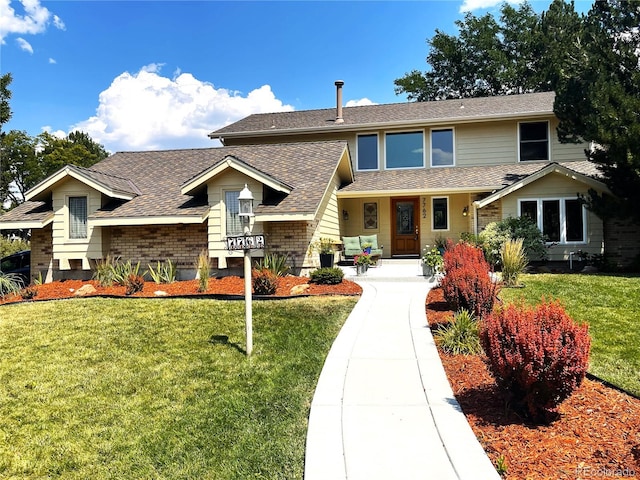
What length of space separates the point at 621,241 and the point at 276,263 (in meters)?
10.9

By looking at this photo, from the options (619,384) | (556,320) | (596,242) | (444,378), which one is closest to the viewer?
(556,320)

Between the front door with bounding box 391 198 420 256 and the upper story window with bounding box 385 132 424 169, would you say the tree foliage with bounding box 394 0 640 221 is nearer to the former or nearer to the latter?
the upper story window with bounding box 385 132 424 169

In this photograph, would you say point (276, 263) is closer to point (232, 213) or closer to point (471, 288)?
point (232, 213)

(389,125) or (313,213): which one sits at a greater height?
(389,125)

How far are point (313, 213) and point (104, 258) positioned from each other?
7.13 meters

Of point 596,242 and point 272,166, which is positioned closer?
point 596,242

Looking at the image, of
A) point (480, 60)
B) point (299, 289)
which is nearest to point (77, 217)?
point (299, 289)

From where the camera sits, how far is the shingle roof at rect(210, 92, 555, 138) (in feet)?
53.7

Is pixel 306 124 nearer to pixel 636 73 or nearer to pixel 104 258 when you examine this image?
pixel 104 258

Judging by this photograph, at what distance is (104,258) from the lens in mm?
12930

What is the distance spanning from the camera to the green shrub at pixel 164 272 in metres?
11.9

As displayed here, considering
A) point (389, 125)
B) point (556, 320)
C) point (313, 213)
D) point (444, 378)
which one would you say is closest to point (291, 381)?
point (444, 378)

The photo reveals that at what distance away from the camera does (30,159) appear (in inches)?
1521

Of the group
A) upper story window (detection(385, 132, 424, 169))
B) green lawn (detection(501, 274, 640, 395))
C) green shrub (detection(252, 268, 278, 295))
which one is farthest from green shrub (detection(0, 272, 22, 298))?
upper story window (detection(385, 132, 424, 169))
